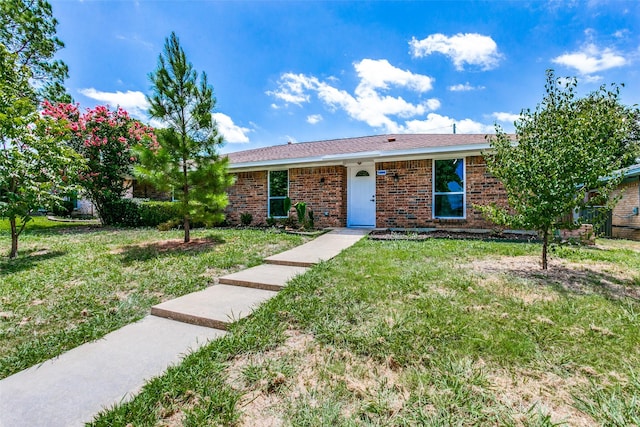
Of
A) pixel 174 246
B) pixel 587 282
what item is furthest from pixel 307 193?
pixel 587 282

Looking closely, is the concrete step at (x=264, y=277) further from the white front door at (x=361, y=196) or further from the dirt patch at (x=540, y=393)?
the white front door at (x=361, y=196)

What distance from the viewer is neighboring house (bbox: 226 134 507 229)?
8734mm

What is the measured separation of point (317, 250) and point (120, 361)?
13.8 feet

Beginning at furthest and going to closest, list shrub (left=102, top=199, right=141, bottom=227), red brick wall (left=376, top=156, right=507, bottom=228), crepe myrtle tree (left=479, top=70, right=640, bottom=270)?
shrub (left=102, top=199, right=141, bottom=227)
red brick wall (left=376, top=156, right=507, bottom=228)
crepe myrtle tree (left=479, top=70, right=640, bottom=270)

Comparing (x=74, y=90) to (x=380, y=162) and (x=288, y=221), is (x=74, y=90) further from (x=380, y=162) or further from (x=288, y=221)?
(x=380, y=162)

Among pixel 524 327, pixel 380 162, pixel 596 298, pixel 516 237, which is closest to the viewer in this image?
pixel 524 327

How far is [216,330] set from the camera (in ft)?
9.70

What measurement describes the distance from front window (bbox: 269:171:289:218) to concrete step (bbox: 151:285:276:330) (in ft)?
23.7

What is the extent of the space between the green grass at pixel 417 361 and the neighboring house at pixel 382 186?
524 cm

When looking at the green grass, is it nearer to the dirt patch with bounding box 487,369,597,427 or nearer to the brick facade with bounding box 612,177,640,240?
the dirt patch with bounding box 487,369,597,427

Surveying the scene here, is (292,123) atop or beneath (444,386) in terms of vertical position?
atop

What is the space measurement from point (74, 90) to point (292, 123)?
559 inches

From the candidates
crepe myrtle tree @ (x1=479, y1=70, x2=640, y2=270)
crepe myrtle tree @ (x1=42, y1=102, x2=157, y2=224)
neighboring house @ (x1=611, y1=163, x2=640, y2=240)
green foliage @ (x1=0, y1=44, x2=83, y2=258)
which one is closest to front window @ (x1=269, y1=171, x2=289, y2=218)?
crepe myrtle tree @ (x1=42, y1=102, x2=157, y2=224)

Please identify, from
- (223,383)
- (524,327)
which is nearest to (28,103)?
(223,383)
